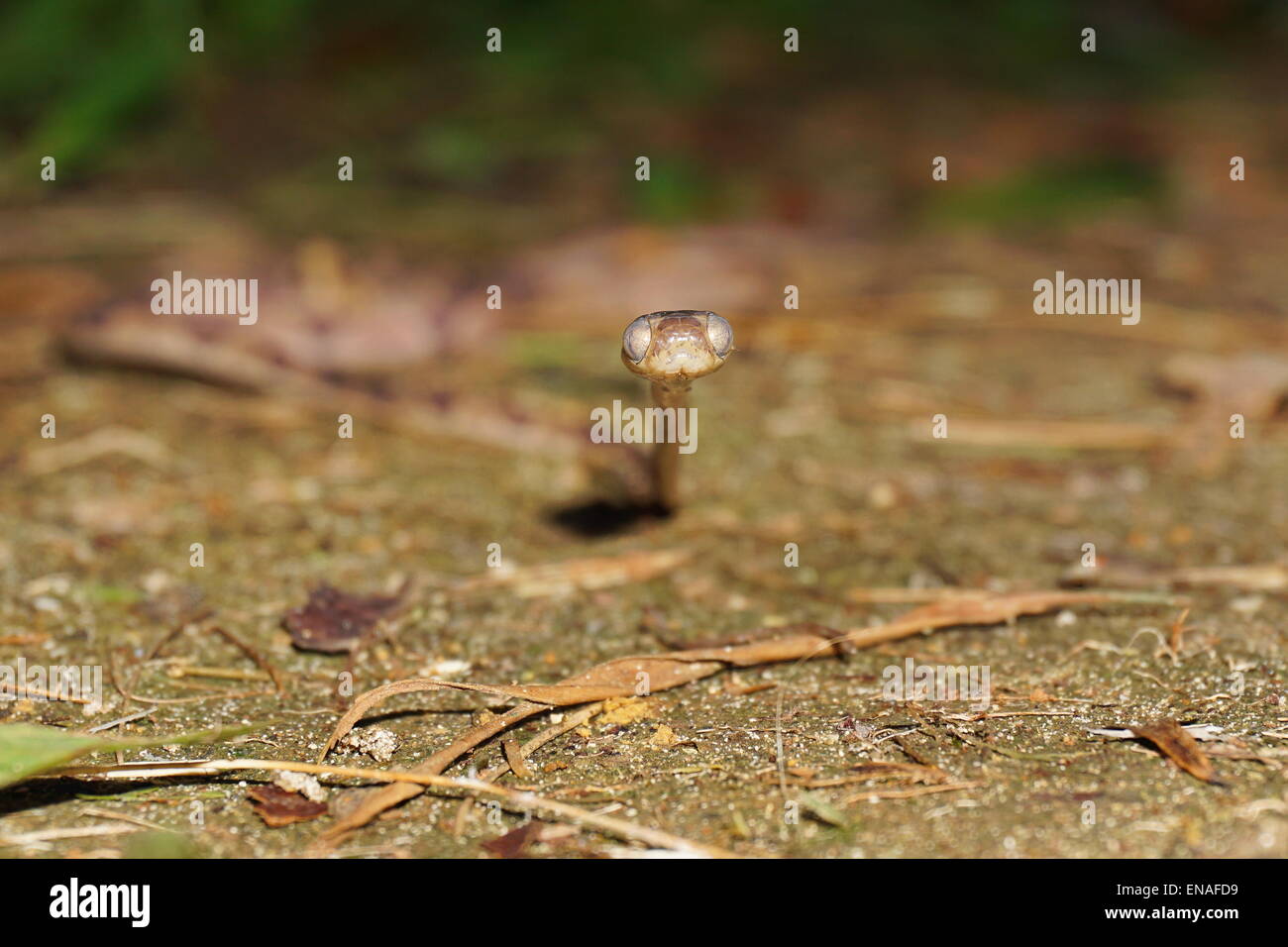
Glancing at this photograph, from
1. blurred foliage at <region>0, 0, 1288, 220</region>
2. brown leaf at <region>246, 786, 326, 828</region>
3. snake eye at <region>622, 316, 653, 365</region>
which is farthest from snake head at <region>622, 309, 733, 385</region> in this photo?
blurred foliage at <region>0, 0, 1288, 220</region>

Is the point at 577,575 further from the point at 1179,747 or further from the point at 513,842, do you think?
the point at 1179,747

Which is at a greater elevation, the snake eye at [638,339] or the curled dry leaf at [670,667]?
the snake eye at [638,339]

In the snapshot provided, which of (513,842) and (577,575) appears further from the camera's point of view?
(577,575)

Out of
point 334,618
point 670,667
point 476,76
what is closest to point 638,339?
point 670,667

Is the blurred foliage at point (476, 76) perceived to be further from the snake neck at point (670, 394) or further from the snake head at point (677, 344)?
the snake head at point (677, 344)

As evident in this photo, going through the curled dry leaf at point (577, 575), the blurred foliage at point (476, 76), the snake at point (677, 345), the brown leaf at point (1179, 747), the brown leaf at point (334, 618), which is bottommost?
the brown leaf at point (1179, 747)

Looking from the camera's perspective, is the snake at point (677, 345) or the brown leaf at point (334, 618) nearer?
the snake at point (677, 345)

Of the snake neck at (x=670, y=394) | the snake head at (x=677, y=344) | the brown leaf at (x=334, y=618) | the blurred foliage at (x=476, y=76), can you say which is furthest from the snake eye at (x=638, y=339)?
the blurred foliage at (x=476, y=76)
